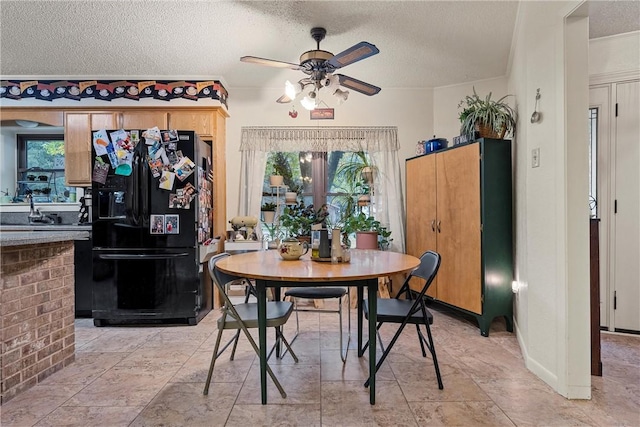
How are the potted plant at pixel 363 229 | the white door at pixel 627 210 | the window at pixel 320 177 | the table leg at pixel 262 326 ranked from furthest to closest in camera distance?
1. the window at pixel 320 177
2. the potted plant at pixel 363 229
3. the white door at pixel 627 210
4. the table leg at pixel 262 326

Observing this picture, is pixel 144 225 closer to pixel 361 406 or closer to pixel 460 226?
pixel 361 406

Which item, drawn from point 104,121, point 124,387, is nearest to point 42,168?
point 104,121

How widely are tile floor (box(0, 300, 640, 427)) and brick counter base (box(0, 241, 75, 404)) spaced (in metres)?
0.10

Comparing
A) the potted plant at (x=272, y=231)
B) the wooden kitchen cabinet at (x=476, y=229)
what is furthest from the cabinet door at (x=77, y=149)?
the wooden kitchen cabinet at (x=476, y=229)

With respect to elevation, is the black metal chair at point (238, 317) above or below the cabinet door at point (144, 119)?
below

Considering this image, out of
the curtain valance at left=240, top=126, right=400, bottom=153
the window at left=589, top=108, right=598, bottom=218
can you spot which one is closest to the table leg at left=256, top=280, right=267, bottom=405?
the curtain valance at left=240, top=126, right=400, bottom=153

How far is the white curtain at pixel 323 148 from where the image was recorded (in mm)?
4066

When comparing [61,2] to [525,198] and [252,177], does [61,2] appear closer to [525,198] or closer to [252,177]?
[252,177]

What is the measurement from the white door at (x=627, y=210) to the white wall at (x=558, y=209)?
1240 millimetres

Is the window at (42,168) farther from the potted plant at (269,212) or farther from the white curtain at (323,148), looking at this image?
the potted plant at (269,212)

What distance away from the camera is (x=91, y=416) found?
5.75 ft

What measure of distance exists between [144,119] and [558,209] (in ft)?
12.7

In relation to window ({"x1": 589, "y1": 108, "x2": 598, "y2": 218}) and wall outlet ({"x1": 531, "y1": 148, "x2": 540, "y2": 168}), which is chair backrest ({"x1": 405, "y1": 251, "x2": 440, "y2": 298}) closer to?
wall outlet ({"x1": 531, "y1": 148, "x2": 540, "y2": 168})

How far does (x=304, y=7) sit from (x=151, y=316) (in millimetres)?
2948
